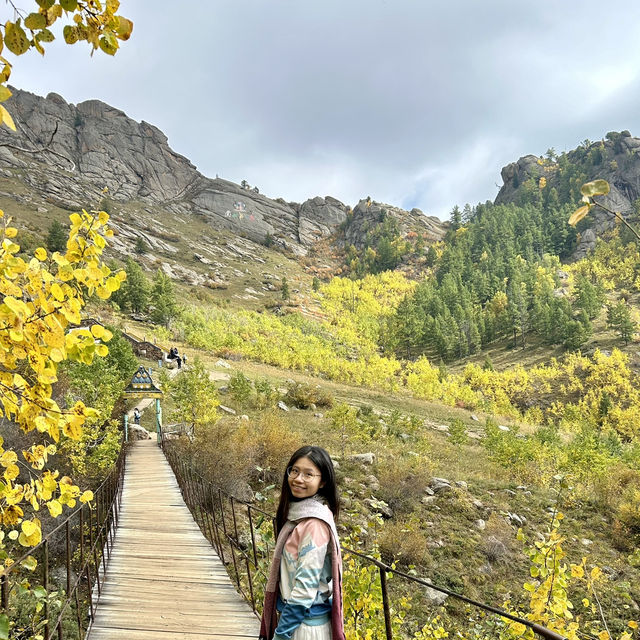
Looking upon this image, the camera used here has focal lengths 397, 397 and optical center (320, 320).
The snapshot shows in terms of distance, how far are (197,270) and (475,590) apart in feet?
271

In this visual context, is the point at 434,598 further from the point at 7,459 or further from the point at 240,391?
the point at 240,391

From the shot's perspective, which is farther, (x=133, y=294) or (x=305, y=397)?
(x=133, y=294)

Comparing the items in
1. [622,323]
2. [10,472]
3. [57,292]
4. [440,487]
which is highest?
[622,323]

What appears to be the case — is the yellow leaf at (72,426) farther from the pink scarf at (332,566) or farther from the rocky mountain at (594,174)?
the rocky mountain at (594,174)

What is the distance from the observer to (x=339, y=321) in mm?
74688

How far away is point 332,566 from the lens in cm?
208

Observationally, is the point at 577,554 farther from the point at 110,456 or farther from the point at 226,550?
the point at 110,456

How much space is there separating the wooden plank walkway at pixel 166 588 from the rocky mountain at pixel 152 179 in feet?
347

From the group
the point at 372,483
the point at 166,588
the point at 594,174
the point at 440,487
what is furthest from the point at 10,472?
the point at 594,174

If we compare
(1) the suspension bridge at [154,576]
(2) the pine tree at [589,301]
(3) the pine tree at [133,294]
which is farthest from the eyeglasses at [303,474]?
(2) the pine tree at [589,301]

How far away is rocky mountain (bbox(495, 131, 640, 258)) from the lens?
3821 inches

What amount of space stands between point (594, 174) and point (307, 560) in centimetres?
14431

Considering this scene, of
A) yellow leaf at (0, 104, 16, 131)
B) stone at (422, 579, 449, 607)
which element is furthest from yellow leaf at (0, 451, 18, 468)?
stone at (422, 579, 449, 607)

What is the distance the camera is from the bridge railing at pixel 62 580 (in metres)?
2.08
